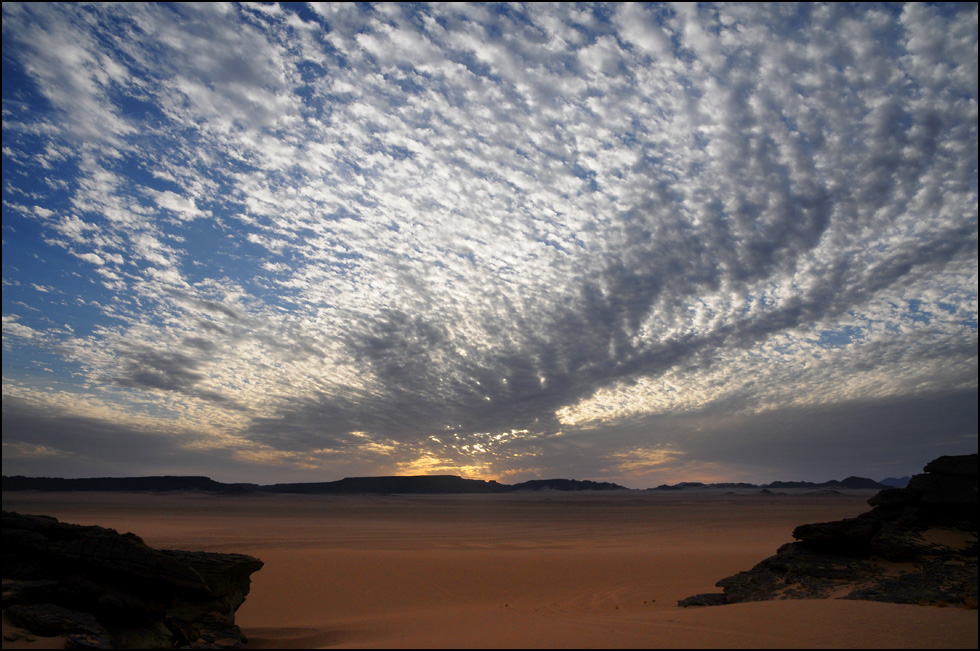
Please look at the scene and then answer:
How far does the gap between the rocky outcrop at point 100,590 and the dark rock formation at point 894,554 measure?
33.3ft

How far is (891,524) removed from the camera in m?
12.7

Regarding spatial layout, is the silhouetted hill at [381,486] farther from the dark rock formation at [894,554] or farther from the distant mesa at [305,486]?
the dark rock formation at [894,554]

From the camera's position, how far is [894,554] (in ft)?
37.8

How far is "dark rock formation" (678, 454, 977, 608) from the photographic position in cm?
1012

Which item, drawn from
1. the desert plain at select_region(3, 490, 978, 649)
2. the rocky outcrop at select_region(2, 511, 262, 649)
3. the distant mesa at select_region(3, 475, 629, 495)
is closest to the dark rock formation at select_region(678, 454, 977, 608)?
the desert plain at select_region(3, 490, 978, 649)

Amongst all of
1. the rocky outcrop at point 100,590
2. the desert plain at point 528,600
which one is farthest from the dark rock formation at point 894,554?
the rocky outcrop at point 100,590

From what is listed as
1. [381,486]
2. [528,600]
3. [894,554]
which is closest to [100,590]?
[528,600]

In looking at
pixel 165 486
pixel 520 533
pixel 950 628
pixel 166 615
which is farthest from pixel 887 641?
pixel 165 486

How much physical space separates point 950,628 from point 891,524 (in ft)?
21.5

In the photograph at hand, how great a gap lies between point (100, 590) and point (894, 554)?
52.8ft

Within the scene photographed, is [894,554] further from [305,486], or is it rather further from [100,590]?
[305,486]

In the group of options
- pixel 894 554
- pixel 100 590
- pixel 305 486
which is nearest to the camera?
pixel 100 590

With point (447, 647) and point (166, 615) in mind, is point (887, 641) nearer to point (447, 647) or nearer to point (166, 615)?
point (447, 647)

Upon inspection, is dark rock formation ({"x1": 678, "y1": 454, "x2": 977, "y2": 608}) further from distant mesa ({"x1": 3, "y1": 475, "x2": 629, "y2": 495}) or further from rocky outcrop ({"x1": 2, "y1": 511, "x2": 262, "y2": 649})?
distant mesa ({"x1": 3, "y1": 475, "x2": 629, "y2": 495})
